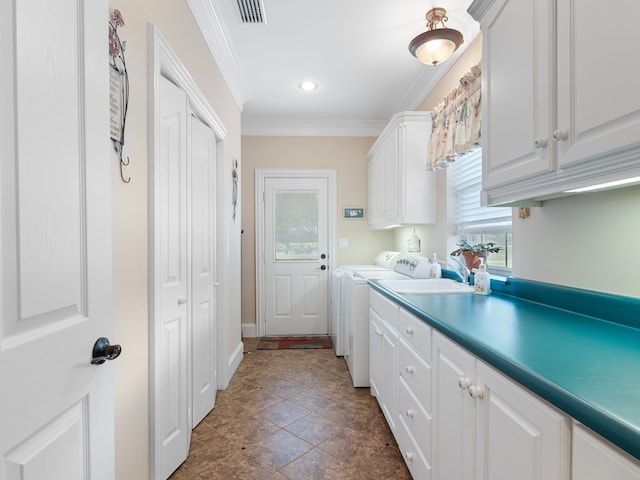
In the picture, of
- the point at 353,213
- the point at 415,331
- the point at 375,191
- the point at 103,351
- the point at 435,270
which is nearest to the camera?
the point at 103,351

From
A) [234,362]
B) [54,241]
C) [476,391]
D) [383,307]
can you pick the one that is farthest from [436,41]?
[234,362]

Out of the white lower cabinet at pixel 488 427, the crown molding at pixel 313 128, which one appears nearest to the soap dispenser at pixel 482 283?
the white lower cabinet at pixel 488 427

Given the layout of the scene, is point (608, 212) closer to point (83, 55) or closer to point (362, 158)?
point (83, 55)

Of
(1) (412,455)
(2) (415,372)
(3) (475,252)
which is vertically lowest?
(1) (412,455)

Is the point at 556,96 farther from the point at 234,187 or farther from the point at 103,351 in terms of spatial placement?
the point at 234,187

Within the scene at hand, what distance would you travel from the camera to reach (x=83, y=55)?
806mm

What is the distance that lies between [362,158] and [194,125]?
260cm

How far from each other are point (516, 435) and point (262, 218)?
3645mm

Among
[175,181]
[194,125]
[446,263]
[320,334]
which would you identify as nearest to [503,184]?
[446,263]

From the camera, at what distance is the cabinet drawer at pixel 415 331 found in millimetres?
1375

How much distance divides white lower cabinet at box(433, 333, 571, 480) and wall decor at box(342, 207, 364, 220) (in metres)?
3.00

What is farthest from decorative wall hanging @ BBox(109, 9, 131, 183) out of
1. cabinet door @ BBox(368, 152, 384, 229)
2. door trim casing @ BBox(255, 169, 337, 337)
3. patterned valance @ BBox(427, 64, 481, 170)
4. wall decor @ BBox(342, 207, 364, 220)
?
wall decor @ BBox(342, 207, 364, 220)

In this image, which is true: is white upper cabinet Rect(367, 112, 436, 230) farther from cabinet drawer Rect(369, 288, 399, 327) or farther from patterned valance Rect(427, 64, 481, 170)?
cabinet drawer Rect(369, 288, 399, 327)

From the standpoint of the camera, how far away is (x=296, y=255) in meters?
4.18
